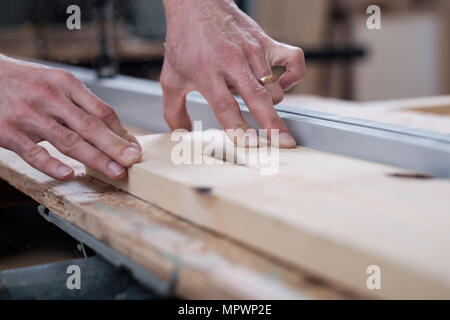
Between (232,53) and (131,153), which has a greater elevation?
(232,53)

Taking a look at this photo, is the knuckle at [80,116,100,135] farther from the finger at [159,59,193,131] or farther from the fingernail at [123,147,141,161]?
the finger at [159,59,193,131]

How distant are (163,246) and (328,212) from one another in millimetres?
147

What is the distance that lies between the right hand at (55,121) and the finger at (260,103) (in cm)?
17

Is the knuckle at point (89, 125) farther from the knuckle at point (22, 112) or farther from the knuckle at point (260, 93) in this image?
the knuckle at point (260, 93)

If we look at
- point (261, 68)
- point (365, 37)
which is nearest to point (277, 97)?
point (261, 68)

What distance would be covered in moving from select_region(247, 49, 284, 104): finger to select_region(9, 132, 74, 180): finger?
1.02 feet

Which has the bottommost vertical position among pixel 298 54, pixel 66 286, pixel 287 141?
pixel 66 286

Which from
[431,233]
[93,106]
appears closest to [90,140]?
[93,106]

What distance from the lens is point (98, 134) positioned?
739mm

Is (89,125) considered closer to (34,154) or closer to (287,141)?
(34,154)

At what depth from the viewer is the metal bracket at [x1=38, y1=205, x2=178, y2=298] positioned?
0.49m
